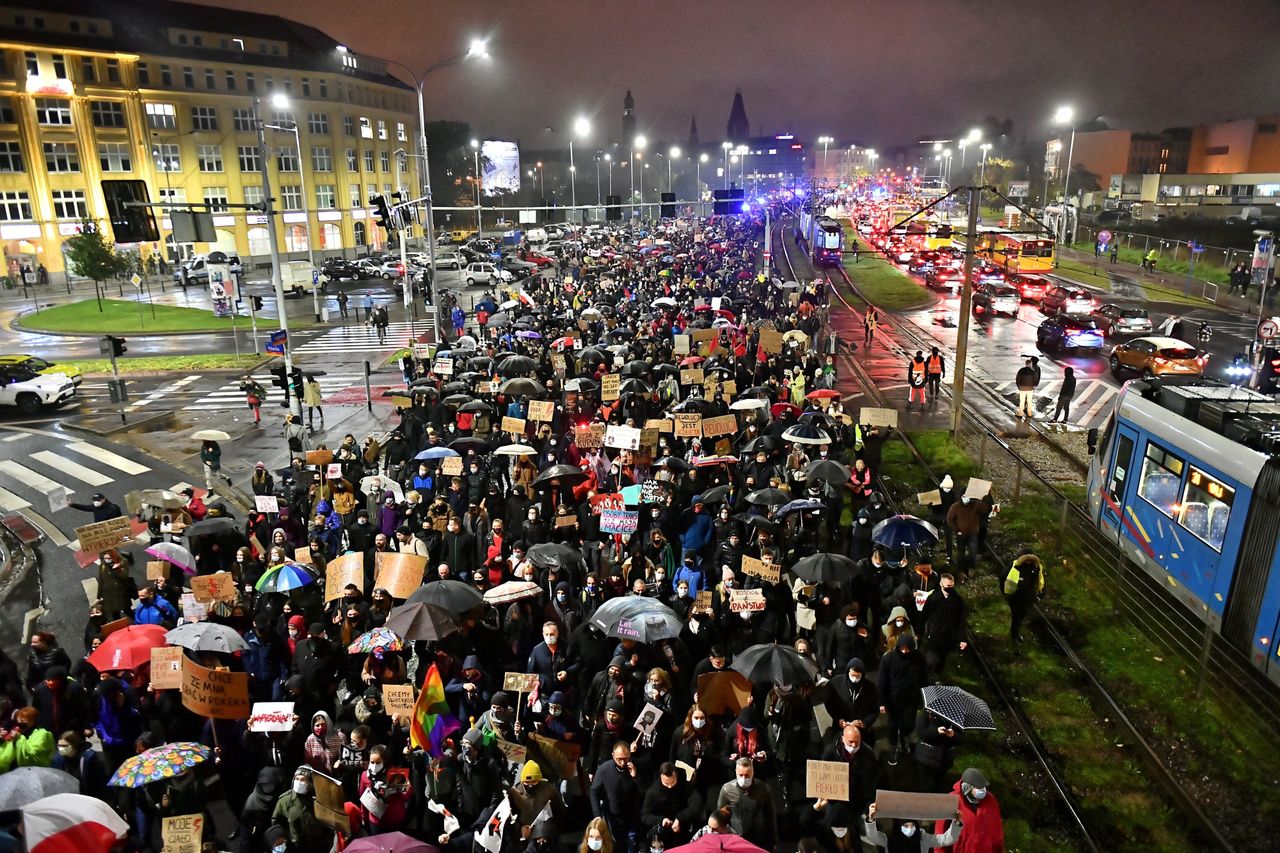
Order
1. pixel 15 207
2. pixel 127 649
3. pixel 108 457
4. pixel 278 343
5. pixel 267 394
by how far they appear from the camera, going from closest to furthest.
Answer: pixel 127 649 → pixel 278 343 → pixel 108 457 → pixel 267 394 → pixel 15 207

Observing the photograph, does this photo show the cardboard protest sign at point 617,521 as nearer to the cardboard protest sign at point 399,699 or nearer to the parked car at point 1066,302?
the cardboard protest sign at point 399,699

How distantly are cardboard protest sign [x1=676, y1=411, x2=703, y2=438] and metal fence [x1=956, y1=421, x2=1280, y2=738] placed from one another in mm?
6139

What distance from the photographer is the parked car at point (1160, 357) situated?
26578mm

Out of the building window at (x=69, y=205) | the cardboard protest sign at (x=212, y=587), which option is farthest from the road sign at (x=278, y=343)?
the building window at (x=69, y=205)

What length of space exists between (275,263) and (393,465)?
10061mm

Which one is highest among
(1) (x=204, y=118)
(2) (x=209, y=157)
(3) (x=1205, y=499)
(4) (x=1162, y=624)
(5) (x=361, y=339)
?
(1) (x=204, y=118)

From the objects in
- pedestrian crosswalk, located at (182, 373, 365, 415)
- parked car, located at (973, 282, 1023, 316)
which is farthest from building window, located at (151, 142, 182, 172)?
parked car, located at (973, 282, 1023, 316)

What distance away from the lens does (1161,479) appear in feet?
40.5

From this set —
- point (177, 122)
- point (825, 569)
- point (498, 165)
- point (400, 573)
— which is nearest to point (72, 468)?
point (400, 573)

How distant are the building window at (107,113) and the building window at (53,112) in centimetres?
166

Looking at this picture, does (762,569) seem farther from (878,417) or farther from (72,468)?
(72,468)

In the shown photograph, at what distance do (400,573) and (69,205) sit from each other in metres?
71.1

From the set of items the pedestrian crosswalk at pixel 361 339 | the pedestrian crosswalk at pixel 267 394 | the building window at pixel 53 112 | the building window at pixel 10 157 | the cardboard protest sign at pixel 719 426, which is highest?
the building window at pixel 53 112

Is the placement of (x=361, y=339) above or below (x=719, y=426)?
below
